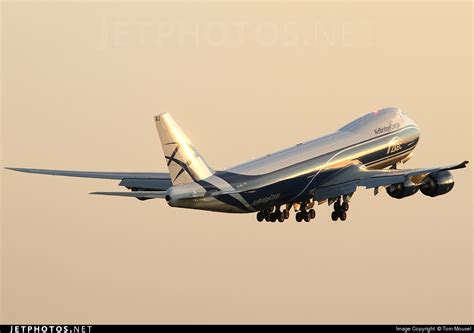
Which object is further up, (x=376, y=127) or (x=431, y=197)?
(x=376, y=127)

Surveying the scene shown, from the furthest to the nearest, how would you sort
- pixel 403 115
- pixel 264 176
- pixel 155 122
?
1. pixel 403 115
2. pixel 264 176
3. pixel 155 122

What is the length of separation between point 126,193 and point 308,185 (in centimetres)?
1802

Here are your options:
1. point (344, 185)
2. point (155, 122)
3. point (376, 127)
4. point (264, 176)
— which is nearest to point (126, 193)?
point (155, 122)

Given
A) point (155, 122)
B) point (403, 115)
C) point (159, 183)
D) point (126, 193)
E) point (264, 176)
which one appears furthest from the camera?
point (403, 115)

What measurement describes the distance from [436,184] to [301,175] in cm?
878

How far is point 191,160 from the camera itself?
284 feet

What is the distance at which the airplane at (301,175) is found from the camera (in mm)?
86375

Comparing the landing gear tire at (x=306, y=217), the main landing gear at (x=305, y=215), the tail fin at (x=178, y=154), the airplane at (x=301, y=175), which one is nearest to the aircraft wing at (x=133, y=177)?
the airplane at (x=301, y=175)

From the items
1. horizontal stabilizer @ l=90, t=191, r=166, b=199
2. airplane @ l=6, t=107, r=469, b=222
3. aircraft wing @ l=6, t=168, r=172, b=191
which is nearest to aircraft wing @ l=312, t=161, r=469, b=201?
airplane @ l=6, t=107, r=469, b=222

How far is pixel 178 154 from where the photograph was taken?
8594 centimetres

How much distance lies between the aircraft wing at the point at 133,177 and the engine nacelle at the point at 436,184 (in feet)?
53.2

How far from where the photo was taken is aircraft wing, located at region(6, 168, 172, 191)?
318ft

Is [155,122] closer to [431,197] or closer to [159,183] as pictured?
[159,183]

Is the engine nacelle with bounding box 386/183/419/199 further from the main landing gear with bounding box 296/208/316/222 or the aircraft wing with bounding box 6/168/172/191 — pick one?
the aircraft wing with bounding box 6/168/172/191
